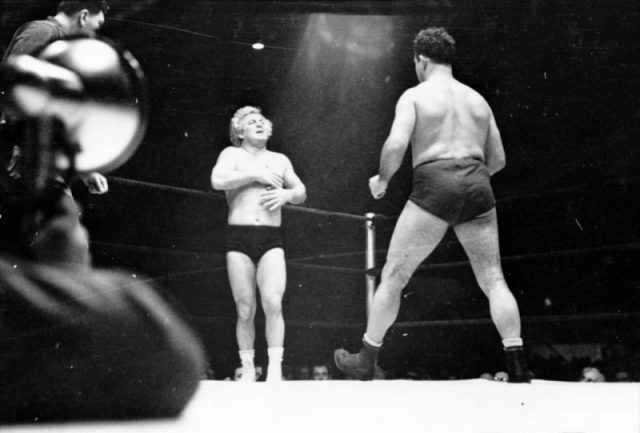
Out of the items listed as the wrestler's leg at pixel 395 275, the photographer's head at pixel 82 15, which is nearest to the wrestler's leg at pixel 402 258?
the wrestler's leg at pixel 395 275

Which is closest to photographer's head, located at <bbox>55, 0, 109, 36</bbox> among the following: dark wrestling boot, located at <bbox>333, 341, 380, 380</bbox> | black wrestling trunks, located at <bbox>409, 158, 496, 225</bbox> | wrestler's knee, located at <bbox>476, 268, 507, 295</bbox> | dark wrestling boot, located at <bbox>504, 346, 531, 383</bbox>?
black wrestling trunks, located at <bbox>409, 158, 496, 225</bbox>

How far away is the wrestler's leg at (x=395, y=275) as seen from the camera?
1.26 meters

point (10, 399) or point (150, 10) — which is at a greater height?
point (150, 10)

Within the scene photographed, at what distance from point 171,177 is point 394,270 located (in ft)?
1.59

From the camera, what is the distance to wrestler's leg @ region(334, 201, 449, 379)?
1.26 m

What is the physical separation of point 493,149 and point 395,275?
33cm

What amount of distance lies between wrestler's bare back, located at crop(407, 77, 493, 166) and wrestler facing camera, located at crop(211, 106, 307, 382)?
27 centimetres

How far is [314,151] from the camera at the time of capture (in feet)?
4.42

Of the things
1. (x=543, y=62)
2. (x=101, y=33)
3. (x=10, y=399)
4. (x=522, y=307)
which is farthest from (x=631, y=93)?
(x=10, y=399)

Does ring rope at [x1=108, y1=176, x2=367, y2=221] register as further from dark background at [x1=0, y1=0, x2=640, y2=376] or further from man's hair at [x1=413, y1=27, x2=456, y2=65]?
man's hair at [x1=413, y1=27, x2=456, y2=65]

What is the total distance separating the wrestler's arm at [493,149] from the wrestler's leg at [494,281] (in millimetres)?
97

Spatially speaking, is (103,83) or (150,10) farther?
(150,10)

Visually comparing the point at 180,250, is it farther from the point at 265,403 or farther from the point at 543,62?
the point at 543,62

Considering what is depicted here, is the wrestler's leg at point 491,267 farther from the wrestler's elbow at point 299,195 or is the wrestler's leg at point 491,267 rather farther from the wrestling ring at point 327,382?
the wrestler's elbow at point 299,195
